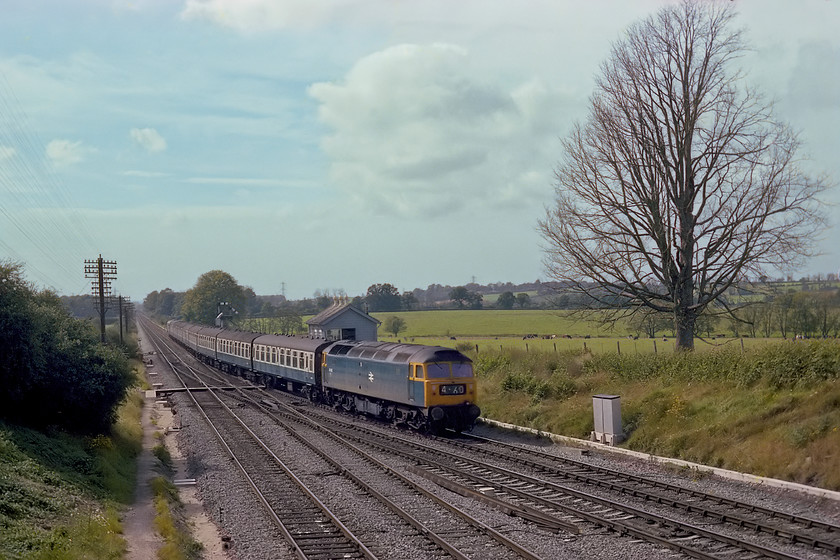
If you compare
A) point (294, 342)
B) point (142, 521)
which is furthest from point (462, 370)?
point (294, 342)

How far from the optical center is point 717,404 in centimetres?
2023

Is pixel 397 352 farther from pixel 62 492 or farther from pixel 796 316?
pixel 796 316

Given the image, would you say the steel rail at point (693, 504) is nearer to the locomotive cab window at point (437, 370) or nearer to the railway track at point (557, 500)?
the railway track at point (557, 500)

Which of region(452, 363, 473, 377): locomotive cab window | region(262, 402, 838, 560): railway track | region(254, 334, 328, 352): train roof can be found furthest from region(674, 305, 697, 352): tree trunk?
region(254, 334, 328, 352): train roof

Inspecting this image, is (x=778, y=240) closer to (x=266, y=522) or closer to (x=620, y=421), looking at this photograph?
(x=620, y=421)

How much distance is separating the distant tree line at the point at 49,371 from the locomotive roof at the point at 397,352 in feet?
29.8

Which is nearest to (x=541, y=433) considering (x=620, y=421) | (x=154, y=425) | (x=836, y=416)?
(x=620, y=421)

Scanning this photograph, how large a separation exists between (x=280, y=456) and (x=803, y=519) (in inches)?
568

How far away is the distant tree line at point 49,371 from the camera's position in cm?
2069

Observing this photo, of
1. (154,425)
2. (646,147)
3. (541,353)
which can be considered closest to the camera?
(646,147)

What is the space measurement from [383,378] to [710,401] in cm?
1184

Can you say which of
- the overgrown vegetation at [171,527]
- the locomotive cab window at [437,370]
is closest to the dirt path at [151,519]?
the overgrown vegetation at [171,527]

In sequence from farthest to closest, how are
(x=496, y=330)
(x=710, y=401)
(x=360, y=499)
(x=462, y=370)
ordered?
(x=496, y=330) < (x=462, y=370) < (x=710, y=401) < (x=360, y=499)

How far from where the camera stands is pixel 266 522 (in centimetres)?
1474
